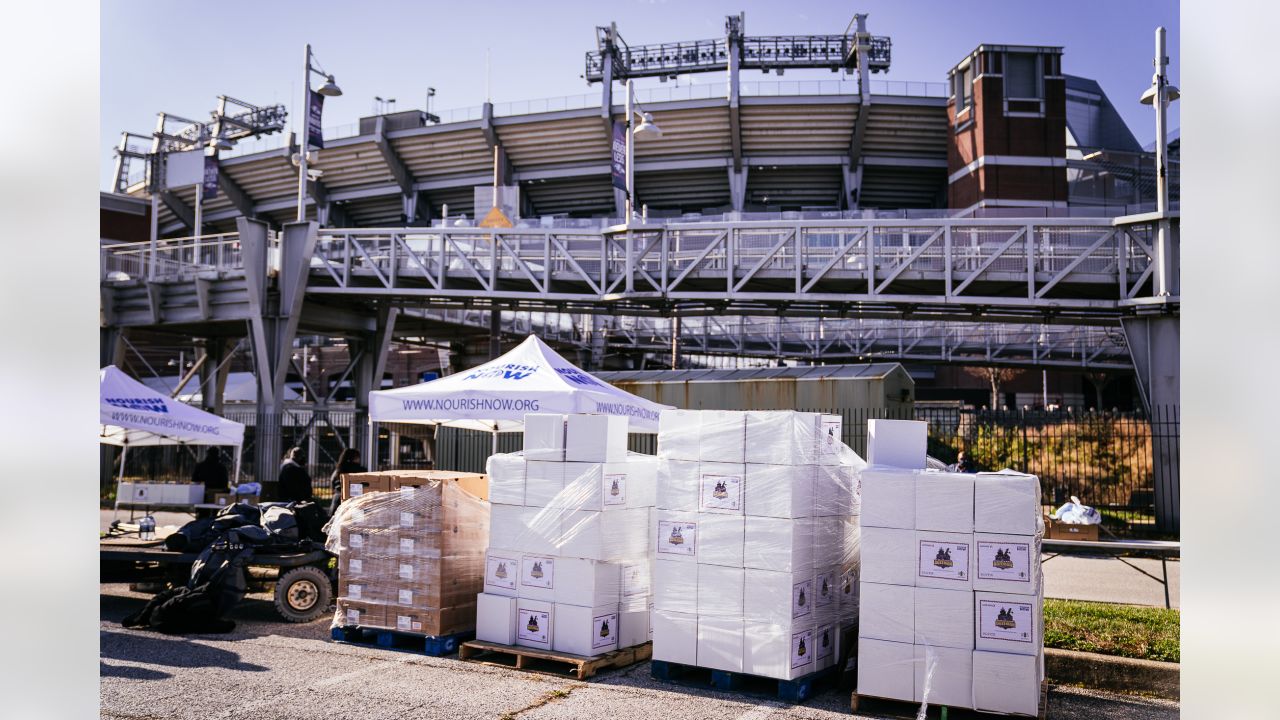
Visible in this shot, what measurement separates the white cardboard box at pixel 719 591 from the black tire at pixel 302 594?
4.58m

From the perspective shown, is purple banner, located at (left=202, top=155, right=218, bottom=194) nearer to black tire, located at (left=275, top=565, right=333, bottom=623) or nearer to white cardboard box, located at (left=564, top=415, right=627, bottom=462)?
black tire, located at (left=275, top=565, right=333, bottom=623)

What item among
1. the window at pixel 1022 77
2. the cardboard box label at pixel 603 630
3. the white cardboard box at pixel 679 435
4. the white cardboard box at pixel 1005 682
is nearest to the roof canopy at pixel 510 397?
the white cardboard box at pixel 679 435

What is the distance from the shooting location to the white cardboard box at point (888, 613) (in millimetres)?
6863

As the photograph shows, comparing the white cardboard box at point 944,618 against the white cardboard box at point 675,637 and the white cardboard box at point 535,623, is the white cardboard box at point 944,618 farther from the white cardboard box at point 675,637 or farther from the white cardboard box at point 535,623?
the white cardboard box at point 535,623

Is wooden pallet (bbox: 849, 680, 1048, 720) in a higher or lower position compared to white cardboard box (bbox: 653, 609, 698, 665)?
lower

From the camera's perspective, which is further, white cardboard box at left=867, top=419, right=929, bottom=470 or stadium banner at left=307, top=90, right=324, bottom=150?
stadium banner at left=307, top=90, right=324, bottom=150

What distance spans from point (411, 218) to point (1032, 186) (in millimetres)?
31677

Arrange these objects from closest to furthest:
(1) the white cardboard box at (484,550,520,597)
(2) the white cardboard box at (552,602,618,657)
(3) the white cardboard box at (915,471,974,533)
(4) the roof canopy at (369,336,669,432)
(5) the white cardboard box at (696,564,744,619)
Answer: (3) the white cardboard box at (915,471,974,533)
(5) the white cardboard box at (696,564,744,619)
(2) the white cardboard box at (552,602,618,657)
(1) the white cardboard box at (484,550,520,597)
(4) the roof canopy at (369,336,669,432)

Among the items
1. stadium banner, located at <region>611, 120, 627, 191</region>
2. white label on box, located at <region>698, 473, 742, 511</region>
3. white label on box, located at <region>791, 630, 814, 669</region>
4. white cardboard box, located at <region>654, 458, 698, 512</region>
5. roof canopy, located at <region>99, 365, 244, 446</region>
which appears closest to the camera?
white label on box, located at <region>791, 630, 814, 669</region>

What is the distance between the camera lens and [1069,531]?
16.0m

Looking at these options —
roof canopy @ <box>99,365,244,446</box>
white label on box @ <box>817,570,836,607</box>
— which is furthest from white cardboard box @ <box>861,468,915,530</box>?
roof canopy @ <box>99,365,244,446</box>

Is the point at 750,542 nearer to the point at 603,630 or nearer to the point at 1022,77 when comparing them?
the point at 603,630

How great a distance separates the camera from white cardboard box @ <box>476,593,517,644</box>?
27.3 ft
